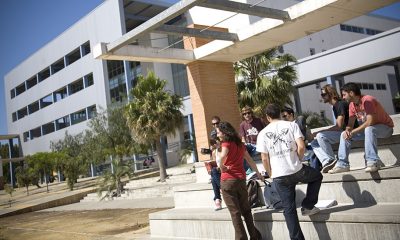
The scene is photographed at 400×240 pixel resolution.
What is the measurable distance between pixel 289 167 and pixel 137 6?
124 ft

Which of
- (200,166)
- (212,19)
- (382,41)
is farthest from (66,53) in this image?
(200,166)

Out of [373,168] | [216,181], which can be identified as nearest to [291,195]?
[373,168]

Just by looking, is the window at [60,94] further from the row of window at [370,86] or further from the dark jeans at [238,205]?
the dark jeans at [238,205]

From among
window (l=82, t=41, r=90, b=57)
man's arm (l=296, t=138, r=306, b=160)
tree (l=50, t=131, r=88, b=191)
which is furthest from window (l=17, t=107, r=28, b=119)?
man's arm (l=296, t=138, r=306, b=160)

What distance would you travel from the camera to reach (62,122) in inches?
1866

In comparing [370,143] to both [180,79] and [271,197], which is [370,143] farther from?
[180,79]

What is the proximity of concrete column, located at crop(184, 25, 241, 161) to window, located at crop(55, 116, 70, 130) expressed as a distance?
130 ft

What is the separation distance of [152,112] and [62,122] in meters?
31.2

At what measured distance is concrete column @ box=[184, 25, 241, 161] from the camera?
9.39 metres

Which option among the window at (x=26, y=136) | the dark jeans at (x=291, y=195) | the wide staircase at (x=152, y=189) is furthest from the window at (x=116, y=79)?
the dark jeans at (x=291, y=195)

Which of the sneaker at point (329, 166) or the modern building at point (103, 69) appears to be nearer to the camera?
the sneaker at point (329, 166)

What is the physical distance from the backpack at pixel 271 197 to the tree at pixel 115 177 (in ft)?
47.2

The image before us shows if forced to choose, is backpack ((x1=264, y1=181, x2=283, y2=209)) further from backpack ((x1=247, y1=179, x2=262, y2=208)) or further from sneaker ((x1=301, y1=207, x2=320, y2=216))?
sneaker ((x1=301, y1=207, x2=320, y2=216))

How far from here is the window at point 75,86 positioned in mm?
44763
